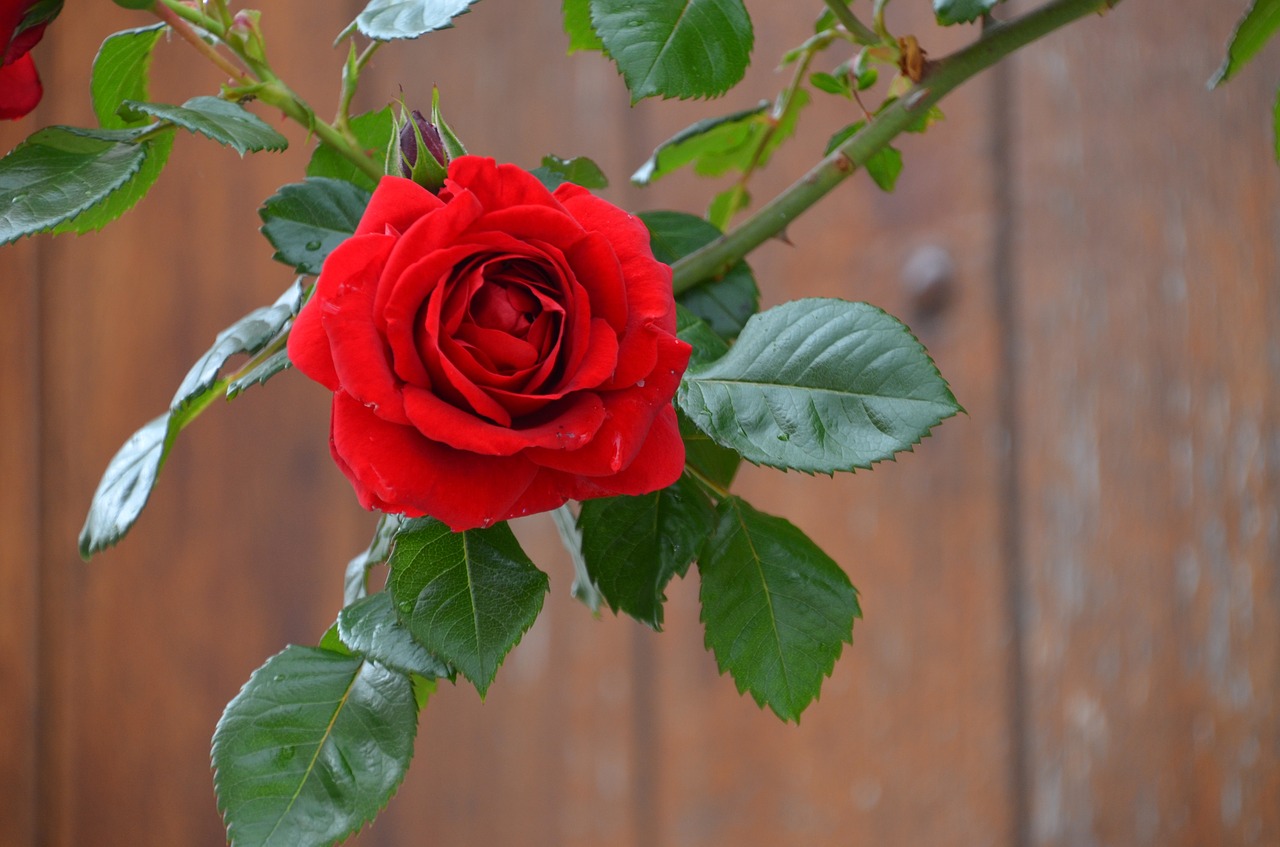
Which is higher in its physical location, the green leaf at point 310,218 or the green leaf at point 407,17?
the green leaf at point 407,17

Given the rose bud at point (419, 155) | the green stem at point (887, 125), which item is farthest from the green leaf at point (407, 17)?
the green stem at point (887, 125)

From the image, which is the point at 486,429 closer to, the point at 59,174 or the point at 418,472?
the point at 418,472

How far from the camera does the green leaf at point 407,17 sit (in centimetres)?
32

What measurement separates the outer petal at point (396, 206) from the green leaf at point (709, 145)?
0.74 feet

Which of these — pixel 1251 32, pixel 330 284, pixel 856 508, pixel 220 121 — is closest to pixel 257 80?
pixel 220 121

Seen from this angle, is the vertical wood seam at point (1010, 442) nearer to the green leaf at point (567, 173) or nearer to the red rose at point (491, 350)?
the green leaf at point (567, 173)

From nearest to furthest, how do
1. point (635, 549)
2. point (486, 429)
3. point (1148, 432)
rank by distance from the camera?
point (486, 429), point (635, 549), point (1148, 432)

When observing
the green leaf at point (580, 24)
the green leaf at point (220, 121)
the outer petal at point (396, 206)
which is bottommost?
the outer petal at point (396, 206)

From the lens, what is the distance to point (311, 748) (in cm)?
33

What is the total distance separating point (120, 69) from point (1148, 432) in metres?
0.64

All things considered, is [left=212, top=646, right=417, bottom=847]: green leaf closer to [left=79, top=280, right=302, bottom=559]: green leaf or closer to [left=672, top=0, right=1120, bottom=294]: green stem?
[left=79, top=280, right=302, bottom=559]: green leaf

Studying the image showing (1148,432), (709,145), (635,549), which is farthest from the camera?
(1148,432)

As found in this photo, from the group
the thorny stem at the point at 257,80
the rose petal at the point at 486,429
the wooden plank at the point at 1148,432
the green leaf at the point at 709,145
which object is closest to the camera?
the rose petal at the point at 486,429

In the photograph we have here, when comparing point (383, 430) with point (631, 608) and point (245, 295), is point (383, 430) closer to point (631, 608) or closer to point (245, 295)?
point (631, 608)
